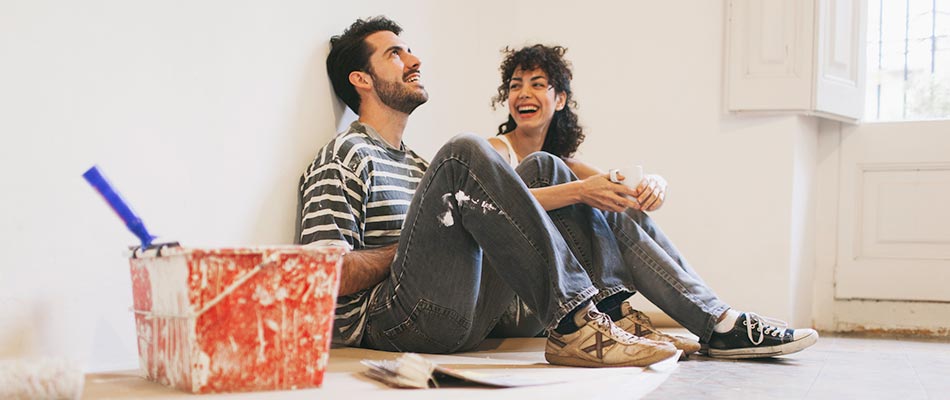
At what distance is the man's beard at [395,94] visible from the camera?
2.34 m

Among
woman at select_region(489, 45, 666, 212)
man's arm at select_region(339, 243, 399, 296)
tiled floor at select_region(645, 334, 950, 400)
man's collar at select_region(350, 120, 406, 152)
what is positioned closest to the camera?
tiled floor at select_region(645, 334, 950, 400)

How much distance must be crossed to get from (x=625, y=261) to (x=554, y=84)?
2.16 ft

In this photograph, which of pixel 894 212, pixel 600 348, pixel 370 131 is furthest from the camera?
pixel 894 212

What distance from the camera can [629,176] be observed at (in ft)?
6.77

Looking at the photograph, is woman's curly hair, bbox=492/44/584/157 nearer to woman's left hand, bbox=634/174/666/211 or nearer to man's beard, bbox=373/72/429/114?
man's beard, bbox=373/72/429/114

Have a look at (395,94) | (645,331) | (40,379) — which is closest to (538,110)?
(395,94)

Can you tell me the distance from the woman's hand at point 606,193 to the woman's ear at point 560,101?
0.64 metres

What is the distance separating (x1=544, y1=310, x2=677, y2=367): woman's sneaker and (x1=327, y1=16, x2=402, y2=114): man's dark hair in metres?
0.86

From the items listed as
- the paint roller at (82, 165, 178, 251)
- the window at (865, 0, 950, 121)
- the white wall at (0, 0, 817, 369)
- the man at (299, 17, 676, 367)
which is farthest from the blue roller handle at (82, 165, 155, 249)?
the window at (865, 0, 950, 121)

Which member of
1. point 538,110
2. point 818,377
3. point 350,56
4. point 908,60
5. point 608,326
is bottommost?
point 818,377

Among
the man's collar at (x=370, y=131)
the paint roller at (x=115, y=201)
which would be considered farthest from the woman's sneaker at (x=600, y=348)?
the paint roller at (x=115, y=201)

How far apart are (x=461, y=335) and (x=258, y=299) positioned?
2.14 ft

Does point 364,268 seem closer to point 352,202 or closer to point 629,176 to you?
point 352,202

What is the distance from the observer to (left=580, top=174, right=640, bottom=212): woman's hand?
2.06 metres
